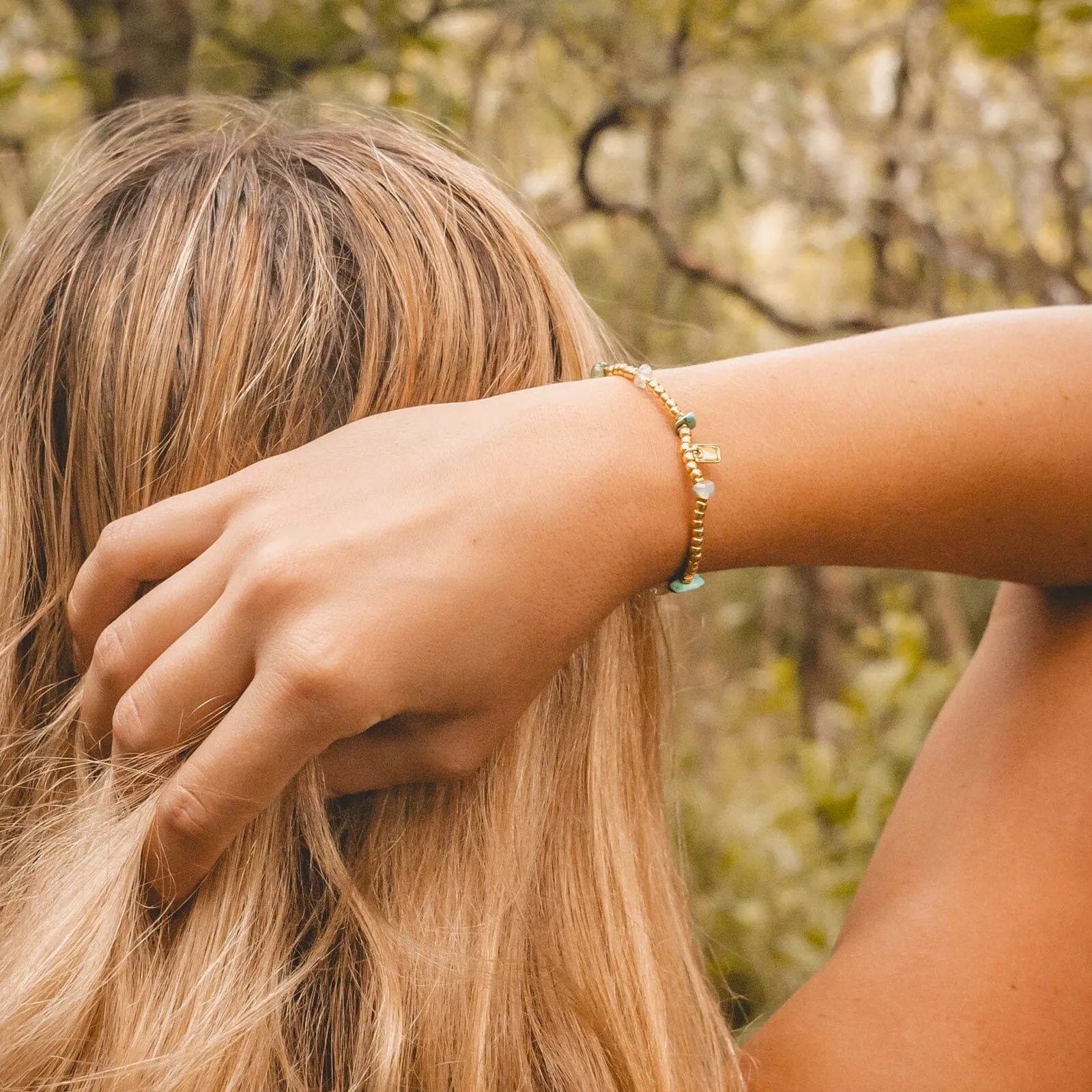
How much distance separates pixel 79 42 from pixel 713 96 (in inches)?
59.3

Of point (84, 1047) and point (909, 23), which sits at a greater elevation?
point (909, 23)

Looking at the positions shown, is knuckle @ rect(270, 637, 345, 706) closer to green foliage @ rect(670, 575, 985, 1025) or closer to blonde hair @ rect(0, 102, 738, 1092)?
blonde hair @ rect(0, 102, 738, 1092)

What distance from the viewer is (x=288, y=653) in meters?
0.74

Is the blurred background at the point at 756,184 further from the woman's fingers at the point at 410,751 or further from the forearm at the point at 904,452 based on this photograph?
the woman's fingers at the point at 410,751

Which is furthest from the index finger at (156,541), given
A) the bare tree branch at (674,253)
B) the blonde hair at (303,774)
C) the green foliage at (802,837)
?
the bare tree branch at (674,253)

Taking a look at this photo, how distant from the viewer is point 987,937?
3.42ft

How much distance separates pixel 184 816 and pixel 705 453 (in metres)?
0.53

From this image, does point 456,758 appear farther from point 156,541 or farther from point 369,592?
point 156,541

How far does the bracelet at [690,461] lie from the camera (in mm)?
905

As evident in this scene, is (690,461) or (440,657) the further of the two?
(690,461)

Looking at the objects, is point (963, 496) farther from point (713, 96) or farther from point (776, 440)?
point (713, 96)

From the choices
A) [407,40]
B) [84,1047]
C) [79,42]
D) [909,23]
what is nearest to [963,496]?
[84,1047]

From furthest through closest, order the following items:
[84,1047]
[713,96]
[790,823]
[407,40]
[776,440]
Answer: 1. [713,96]
2. [790,823]
3. [407,40]
4. [776,440]
5. [84,1047]

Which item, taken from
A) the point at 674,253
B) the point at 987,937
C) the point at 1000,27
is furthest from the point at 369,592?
the point at 674,253
